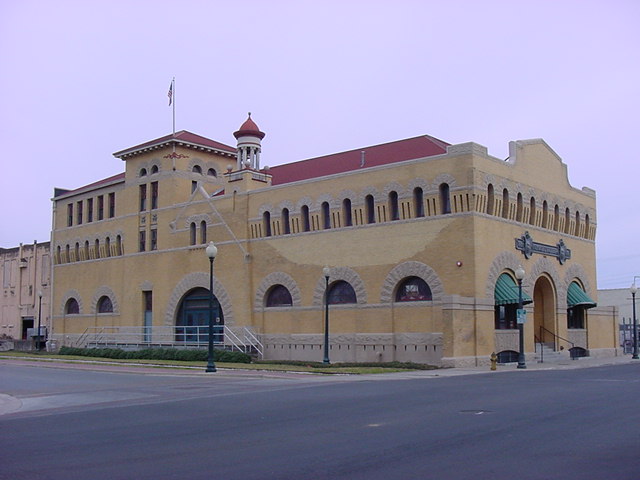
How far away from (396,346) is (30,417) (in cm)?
2279

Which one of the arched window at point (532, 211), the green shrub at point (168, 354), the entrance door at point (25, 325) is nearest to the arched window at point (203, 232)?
the green shrub at point (168, 354)

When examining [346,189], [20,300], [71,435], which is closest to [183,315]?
[346,189]

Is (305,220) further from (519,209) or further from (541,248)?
(541,248)

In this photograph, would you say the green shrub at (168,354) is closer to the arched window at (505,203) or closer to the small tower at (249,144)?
the small tower at (249,144)

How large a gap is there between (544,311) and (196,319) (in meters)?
20.6

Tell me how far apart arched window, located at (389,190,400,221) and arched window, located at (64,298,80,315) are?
28.9 metres

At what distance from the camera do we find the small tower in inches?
1811

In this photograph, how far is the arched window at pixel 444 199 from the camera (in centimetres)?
3612

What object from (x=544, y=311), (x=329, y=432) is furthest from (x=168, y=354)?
(x=329, y=432)

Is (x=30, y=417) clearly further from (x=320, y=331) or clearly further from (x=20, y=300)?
(x=20, y=300)

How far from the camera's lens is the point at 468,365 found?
34562 mm

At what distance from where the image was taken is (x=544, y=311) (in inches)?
1678

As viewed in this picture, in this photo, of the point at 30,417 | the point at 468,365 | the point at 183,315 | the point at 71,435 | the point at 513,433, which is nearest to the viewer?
the point at 513,433

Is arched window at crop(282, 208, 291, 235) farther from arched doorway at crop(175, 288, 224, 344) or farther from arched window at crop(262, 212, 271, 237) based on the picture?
arched doorway at crop(175, 288, 224, 344)
